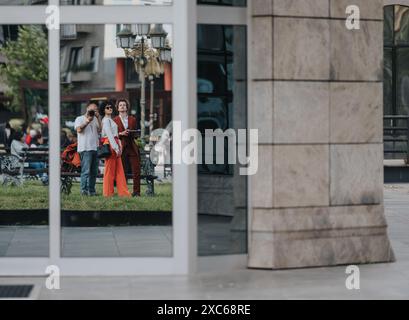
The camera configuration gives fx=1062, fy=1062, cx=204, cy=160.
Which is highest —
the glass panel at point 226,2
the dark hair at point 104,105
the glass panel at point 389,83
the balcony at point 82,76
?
the glass panel at point 389,83

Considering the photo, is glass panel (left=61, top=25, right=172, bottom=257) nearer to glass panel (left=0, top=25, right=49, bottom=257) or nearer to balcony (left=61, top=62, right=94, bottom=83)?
balcony (left=61, top=62, right=94, bottom=83)

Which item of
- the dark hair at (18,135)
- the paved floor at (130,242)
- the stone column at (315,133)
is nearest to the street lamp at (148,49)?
the stone column at (315,133)

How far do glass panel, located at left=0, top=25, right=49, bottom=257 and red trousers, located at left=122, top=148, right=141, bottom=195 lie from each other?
760 millimetres

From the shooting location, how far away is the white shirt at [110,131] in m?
10.4

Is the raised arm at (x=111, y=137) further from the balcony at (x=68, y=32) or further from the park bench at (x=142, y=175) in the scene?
the balcony at (x=68, y=32)

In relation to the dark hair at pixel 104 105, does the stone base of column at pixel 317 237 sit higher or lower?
lower

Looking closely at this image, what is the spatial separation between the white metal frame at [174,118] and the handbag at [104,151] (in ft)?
1.38

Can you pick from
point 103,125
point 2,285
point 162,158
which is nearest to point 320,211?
point 162,158

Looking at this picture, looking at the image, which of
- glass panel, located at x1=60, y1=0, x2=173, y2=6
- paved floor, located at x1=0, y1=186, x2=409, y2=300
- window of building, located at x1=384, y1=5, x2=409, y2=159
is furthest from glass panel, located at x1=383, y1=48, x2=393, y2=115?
glass panel, located at x1=60, y1=0, x2=173, y2=6

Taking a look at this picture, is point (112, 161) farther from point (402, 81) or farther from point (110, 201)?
point (402, 81)

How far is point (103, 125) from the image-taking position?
1038 cm

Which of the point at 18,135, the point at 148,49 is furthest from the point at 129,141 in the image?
the point at 18,135

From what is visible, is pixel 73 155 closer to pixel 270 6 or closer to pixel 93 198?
pixel 93 198

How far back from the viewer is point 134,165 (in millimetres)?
10398
